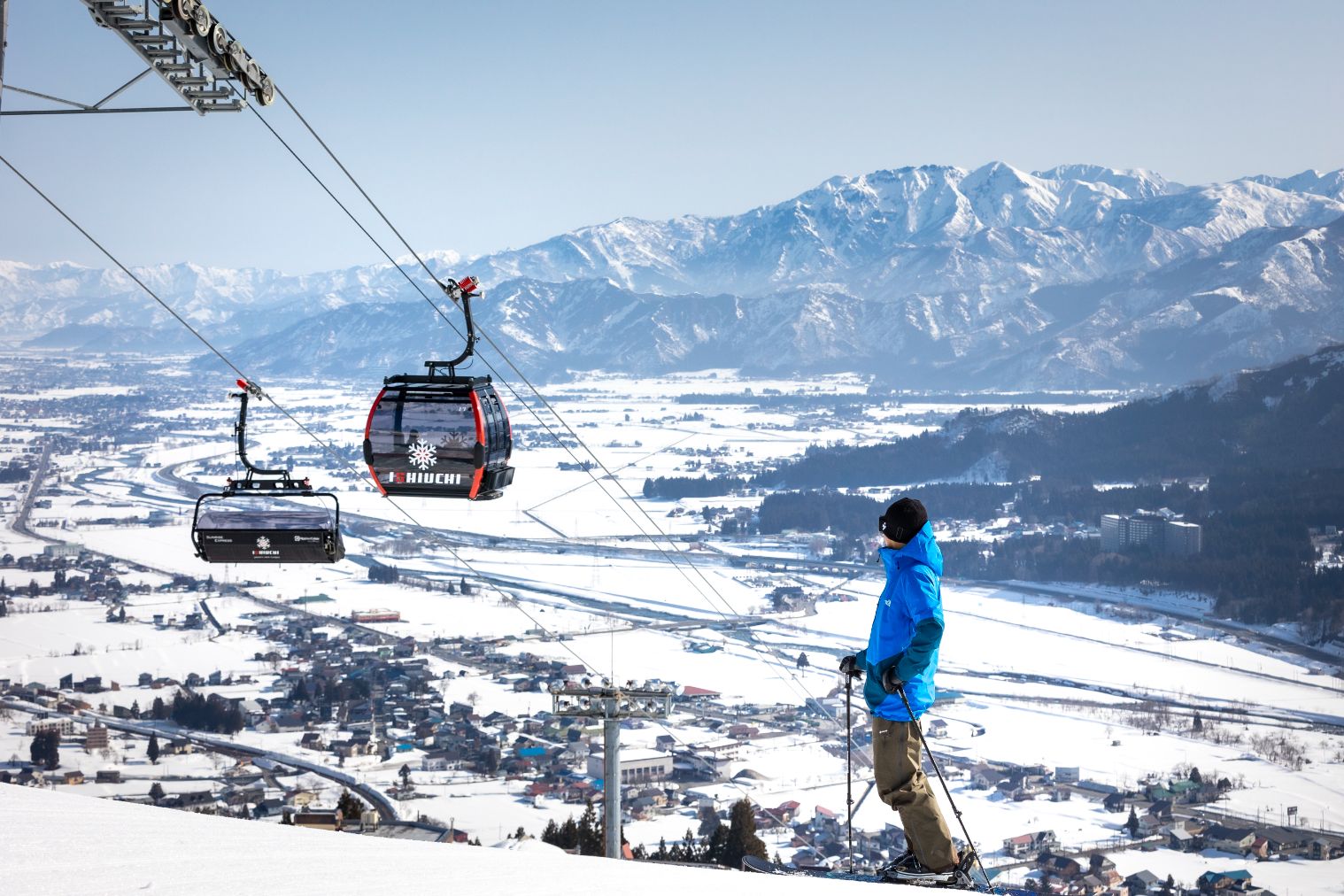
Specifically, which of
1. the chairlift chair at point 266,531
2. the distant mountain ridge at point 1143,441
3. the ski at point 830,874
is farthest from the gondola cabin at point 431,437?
the distant mountain ridge at point 1143,441

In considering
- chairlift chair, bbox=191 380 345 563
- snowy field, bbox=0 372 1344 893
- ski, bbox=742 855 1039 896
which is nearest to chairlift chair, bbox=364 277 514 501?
chairlift chair, bbox=191 380 345 563

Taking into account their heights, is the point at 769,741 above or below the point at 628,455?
below

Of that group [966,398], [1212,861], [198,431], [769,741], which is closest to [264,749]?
[769,741]

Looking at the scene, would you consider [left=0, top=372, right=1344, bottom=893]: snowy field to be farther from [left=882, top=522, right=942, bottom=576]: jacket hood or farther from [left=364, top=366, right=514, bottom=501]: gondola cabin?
[left=364, top=366, right=514, bottom=501]: gondola cabin

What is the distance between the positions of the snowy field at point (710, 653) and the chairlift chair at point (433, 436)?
10.1 feet

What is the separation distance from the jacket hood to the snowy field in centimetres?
139

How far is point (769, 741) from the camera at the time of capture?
2295 centimetres

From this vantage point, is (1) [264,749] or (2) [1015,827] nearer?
(2) [1015,827]

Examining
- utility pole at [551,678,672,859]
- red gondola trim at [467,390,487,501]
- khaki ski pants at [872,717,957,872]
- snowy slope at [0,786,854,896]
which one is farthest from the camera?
utility pole at [551,678,672,859]

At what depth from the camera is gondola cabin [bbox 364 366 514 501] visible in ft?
24.7

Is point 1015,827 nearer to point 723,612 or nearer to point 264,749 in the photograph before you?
point 264,749

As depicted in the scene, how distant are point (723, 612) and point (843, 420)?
220 feet

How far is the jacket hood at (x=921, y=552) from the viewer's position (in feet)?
13.7

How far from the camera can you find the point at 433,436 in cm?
756
